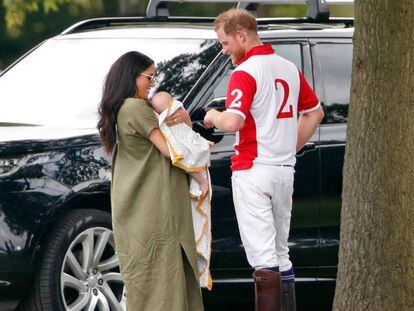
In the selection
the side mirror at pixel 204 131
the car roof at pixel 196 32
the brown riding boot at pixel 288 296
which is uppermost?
the car roof at pixel 196 32

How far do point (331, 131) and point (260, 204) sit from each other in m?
1.37

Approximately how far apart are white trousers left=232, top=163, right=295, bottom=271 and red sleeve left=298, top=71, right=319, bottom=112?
1.55 feet

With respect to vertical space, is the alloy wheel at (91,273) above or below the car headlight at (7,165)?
below

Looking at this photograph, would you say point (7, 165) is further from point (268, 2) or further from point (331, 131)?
point (268, 2)

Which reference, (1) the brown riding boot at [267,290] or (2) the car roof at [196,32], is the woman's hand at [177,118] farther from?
(2) the car roof at [196,32]

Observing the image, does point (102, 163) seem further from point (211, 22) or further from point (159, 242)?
point (211, 22)

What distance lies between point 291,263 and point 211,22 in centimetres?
208

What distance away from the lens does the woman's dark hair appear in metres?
7.63

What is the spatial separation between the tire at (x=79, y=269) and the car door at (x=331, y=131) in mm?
1275

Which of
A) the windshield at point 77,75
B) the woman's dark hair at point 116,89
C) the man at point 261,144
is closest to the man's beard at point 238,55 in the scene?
the man at point 261,144

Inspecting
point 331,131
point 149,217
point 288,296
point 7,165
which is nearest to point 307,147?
point 331,131

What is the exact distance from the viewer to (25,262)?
8148mm

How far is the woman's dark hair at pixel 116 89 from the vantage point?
7.63 metres

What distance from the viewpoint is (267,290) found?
798 cm
